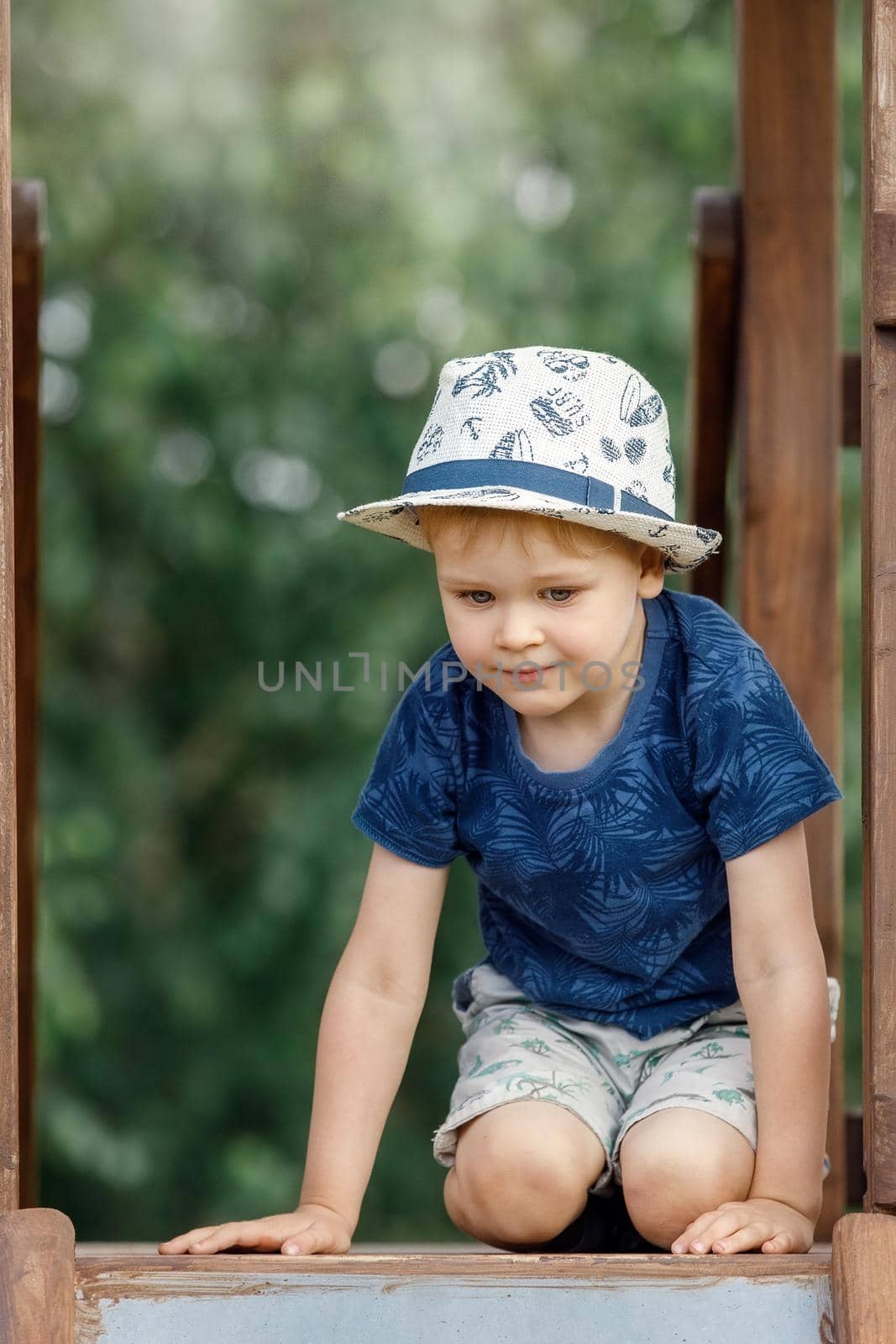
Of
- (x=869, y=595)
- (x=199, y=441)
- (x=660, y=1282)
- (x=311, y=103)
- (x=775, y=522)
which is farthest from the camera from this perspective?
(x=199, y=441)

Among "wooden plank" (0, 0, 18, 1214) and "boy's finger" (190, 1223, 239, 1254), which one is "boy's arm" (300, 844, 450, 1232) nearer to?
"boy's finger" (190, 1223, 239, 1254)

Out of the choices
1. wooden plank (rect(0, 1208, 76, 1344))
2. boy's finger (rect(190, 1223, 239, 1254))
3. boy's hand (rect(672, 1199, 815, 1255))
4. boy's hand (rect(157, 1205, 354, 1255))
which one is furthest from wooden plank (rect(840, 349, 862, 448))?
wooden plank (rect(0, 1208, 76, 1344))

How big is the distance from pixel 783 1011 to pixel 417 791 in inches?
17.5

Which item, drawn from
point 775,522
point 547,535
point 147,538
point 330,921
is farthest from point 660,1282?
point 147,538

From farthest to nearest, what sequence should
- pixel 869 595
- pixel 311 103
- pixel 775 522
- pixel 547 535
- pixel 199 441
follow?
1. pixel 199 441
2. pixel 311 103
3. pixel 775 522
4. pixel 547 535
5. pixel 869 595

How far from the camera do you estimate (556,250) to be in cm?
521

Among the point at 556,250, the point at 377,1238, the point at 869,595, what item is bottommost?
the point at 377,1238

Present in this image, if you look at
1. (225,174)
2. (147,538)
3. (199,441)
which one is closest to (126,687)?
(147,538)

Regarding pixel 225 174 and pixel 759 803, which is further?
pixel 225 174

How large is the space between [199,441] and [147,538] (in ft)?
1.11

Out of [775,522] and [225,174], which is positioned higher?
[225,174]

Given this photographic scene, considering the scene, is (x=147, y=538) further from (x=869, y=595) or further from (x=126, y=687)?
(x=869, y=595)

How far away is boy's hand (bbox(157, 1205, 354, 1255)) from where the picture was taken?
1396 mm

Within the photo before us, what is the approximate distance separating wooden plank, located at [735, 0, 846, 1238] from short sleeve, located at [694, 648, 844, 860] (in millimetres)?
690
